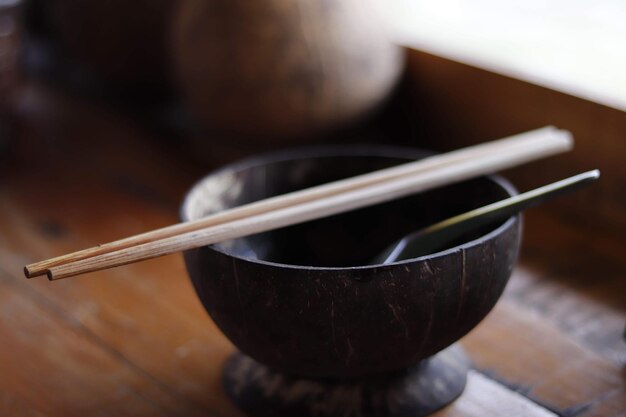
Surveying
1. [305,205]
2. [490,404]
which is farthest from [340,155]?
[490,404]

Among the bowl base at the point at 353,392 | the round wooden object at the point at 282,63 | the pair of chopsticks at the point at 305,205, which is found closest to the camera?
the pair of chopsticks at the point at 305,205

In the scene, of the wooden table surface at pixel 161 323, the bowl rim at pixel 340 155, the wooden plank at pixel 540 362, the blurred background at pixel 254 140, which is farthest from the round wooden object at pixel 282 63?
the wooden plank at pixel 540 362

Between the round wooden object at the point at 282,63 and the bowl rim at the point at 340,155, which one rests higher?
the round wooden object at the point at 282,63

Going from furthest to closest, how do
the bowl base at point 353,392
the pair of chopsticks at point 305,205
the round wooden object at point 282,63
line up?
the round wooden object at point 282,63, the bowl base at point 353,392, the pair of chopsticks at point 305,205

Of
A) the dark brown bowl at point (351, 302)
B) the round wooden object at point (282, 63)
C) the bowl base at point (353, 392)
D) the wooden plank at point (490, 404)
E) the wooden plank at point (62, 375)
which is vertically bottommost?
the wooden plank at point (490, 404)

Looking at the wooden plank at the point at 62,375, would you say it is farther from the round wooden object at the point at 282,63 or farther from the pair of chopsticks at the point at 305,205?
the round wooden object at the point at 282,63

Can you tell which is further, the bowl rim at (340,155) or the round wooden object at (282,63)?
the round wooden object at (282,63)

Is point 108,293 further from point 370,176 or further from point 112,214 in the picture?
point 370,176

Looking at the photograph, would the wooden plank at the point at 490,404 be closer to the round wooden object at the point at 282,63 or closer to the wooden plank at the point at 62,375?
the wooden plank at the point at 62,375
